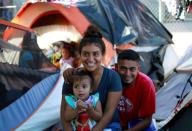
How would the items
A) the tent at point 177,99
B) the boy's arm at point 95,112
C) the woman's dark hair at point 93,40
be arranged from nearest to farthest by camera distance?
1. the boy's arm at point 95,112
2. the woman's dark hair at point 93,40
3. the tent at point 177,99

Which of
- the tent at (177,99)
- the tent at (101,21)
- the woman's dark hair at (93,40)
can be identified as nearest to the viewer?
the woman's dark hair at (93,40)

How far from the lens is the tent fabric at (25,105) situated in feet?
8.68

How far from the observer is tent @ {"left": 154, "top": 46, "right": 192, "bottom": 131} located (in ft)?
8.44

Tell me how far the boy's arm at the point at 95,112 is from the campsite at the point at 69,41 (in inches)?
27.3

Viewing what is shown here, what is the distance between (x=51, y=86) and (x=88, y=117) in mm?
1247

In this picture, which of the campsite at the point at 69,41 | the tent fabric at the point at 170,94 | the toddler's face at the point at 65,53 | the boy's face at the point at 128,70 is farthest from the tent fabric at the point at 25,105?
the toddler's face at the point at 65,53

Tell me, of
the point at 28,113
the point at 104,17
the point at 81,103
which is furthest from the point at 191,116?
the point at 104,17

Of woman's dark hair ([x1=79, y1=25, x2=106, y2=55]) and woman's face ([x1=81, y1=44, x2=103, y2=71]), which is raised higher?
woman's dark hair ([x1=79, y1=25, x2=106, y2=55])

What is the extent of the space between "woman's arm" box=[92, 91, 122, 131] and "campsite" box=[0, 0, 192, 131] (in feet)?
2.03

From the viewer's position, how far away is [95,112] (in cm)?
208

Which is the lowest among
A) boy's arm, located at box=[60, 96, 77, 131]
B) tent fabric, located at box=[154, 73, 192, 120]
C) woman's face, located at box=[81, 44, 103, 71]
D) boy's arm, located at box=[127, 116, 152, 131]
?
tent fabric, located at box=[154, 73, 192, 120]

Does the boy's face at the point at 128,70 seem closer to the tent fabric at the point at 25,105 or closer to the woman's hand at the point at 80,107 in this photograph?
the woman's hand at the point at 80,107

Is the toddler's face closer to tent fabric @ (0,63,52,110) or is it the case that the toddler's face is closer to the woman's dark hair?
tent fabric @ (0,63,52,110)

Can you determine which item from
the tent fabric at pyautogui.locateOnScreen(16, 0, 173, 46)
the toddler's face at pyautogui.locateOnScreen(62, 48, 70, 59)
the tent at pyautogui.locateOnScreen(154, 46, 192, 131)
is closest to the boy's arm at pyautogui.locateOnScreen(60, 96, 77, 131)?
the tent at pyautogui.locateOnScreen(154, 46, 192, 131)
